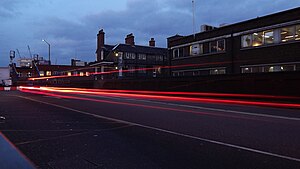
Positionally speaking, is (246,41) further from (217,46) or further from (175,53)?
(175,53)

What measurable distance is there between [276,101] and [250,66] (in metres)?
9.94

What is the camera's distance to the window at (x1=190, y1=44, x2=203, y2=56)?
3146cm

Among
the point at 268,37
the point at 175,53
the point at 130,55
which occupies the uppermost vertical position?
the point at 130,55

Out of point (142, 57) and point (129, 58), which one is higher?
point (142, 57)

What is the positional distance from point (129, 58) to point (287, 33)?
39.6 metres

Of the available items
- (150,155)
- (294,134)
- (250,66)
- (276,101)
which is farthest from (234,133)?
(250,66)

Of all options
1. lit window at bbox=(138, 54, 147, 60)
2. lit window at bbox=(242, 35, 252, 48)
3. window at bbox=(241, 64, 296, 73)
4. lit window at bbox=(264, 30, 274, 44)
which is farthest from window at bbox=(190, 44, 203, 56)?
lit window at bbox=(138, 54, 147, 60)

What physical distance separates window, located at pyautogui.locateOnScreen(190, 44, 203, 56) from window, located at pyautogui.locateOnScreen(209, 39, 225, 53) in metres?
1.53

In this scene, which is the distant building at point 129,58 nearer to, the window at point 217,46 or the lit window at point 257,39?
the window at point 217,46

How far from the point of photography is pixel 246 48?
26.0 metres

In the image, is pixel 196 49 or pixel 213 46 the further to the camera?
pixel 196 49

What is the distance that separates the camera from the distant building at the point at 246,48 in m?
22.3

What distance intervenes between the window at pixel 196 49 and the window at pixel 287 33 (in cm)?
996

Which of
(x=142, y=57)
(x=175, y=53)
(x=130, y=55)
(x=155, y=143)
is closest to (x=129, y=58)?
(x=130, y=55)
